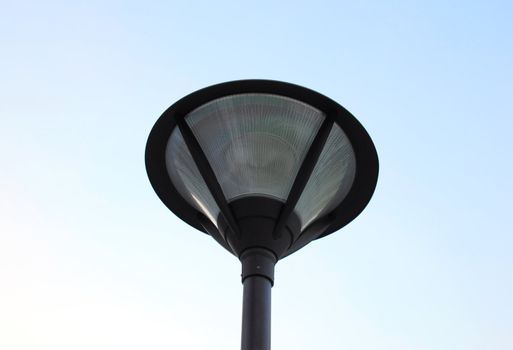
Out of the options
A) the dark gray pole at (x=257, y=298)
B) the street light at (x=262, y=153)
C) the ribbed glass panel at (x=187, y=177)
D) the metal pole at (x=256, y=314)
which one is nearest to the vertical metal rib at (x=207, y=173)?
the street light at (x=262, y=153)

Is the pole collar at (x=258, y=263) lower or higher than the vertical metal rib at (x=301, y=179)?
lower

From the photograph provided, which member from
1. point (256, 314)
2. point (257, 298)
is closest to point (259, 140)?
point (257, 298)

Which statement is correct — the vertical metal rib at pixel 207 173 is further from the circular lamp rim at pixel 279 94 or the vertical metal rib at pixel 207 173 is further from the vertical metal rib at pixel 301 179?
the vertical metal rib at pixel 301 179

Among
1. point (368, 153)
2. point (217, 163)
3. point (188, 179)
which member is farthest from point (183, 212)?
point (368, 153)

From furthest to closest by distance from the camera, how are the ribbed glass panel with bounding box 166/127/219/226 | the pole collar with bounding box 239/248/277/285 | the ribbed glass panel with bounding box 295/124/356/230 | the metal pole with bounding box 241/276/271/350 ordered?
the ribbed glass panel with bounding box 166/127/219/226 → the ribbed glass panel with bounding box 295/124/356/230 → the pole collar with bounding box 239/248/277/285 → the metal pole with bounding box 241/276/271/350

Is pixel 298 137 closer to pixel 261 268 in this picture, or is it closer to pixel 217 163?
pixel 217 163

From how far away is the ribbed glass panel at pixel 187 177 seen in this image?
6.02 meters

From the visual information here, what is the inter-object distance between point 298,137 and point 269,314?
5.27 feet

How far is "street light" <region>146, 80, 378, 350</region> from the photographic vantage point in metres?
5.66

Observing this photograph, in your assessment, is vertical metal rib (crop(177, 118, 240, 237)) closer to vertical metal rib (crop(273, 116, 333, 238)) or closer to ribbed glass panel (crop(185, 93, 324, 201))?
ribbed glass panel (crop(185, 93, 324, 201))

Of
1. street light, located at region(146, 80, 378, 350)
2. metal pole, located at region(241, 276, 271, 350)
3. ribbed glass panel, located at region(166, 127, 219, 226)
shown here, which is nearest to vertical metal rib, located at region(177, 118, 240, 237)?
street light, located at region(146, 80, 378, 350)

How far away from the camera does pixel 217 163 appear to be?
584 centimetres

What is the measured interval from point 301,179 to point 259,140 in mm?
508

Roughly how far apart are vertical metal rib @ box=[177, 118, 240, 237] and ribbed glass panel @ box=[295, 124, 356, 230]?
0.61 metres
